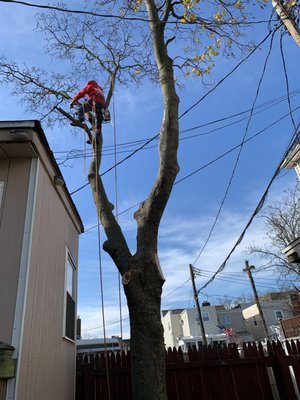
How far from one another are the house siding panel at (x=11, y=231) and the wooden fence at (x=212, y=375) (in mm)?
2893

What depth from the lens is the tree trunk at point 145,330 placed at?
3.35 meters

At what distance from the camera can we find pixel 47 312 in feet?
13.6

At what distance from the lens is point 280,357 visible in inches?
220

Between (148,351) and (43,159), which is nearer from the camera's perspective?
(148,351)

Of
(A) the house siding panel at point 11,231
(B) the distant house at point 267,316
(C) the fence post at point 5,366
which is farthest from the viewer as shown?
(B) the distant house at point 267,316

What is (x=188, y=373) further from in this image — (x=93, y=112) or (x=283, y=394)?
(x=93, y=112)

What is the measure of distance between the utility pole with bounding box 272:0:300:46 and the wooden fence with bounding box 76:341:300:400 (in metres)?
5.08

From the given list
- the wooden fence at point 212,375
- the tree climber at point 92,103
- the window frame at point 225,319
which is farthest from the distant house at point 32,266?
the window frame at point 225,319

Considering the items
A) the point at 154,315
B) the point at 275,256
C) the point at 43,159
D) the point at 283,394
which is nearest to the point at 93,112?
the point at 43,159

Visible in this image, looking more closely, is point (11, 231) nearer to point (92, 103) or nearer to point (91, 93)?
point (92, 103)

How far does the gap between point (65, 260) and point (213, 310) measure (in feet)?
119

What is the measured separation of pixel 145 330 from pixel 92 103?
4.25 meters

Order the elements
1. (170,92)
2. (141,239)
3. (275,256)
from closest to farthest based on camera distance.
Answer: (141,239), (170,92), (275,256)

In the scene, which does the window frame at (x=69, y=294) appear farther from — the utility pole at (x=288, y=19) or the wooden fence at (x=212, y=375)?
the utility pole at (x=288, y=19)
